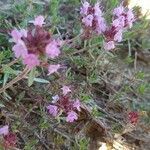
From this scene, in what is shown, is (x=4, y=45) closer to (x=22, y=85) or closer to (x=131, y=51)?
(x=22, y=85)

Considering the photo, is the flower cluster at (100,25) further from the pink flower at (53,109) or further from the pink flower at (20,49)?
the pink flower at (20,49)

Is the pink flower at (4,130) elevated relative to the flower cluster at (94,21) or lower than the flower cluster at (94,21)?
lower

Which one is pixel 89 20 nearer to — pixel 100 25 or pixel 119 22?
pixel 100 25

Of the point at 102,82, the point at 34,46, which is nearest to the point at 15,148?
the point at 34,46

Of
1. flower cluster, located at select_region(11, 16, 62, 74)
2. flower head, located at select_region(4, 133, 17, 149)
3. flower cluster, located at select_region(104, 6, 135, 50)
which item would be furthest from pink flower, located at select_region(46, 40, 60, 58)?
flower cluster, located at select_region(104, 6, 135, 50)

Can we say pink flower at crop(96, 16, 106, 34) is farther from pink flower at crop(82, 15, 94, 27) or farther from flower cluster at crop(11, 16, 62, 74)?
flower cluster at crop(11, 16, 62, 74)

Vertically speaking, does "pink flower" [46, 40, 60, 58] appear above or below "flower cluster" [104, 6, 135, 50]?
above

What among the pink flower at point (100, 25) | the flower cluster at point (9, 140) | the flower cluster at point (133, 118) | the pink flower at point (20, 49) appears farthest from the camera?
the flower cluster at point (133, 118)

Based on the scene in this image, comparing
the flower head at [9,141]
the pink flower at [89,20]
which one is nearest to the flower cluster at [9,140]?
the flower head at [9,141]
